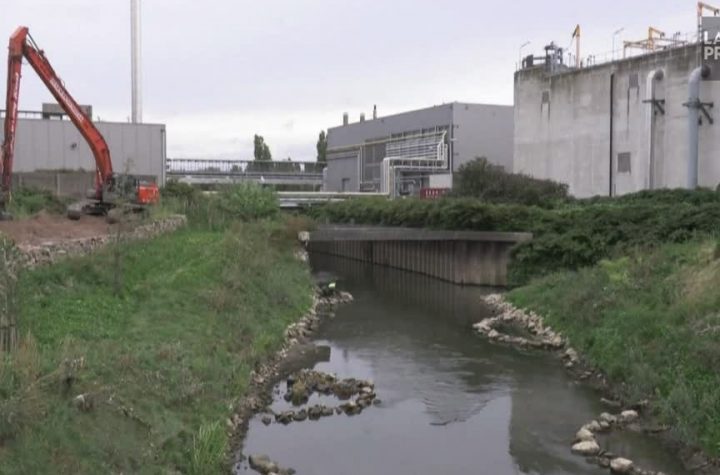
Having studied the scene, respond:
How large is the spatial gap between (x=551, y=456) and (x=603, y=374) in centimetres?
597

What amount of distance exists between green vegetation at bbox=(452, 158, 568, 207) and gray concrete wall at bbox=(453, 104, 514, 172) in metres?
12.1

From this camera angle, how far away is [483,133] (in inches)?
2414

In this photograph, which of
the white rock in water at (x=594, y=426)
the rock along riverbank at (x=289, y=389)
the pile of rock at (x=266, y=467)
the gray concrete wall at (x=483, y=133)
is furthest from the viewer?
the gray concrete wall at (x=483, y=133)

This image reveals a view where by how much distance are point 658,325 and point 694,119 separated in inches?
830

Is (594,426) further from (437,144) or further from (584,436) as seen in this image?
(437,144)

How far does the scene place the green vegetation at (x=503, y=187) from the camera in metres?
43.5

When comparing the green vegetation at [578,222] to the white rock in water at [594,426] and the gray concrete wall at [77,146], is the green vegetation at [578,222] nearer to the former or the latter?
the white rock in water at [594,426]

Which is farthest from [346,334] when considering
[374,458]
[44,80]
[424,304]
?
[44,80]

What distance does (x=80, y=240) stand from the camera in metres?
21.6

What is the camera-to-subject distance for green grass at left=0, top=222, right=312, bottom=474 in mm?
9945

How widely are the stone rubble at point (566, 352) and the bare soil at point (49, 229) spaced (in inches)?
549

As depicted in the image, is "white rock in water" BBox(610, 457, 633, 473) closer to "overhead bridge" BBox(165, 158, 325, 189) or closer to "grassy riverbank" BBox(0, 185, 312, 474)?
"grassy riverbank" BBox(0, 185, 312, 474)

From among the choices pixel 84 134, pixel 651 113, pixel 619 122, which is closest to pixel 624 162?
pixel 619 122

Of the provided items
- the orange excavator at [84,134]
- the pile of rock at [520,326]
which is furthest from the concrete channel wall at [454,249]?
the orange excavator at [84,134]
